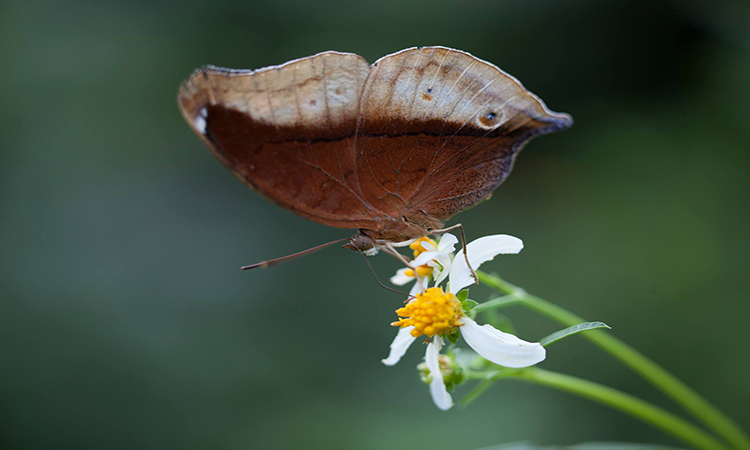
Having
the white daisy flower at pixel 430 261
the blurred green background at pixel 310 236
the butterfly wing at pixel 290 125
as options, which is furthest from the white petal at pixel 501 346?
the blurred green background at pixel 310 236

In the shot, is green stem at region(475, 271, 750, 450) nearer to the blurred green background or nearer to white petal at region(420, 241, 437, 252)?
white petal at region(420, 241, 437, 252)

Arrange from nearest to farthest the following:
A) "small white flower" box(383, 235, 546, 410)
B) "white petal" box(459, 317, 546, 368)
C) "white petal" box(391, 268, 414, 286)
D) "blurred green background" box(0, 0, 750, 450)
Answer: "white petal" box(459, 317, 546, 368), "small white flower" box(383, 235, 546, 410), "white petal" box(391, 268, 414, 286), "blurred green background" box(0, 0, 750, 450)

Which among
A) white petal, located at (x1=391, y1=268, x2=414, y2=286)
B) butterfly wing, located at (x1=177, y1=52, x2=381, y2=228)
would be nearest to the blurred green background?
white petal, located at (x1=391, y1=268, x2=414, y2=286)

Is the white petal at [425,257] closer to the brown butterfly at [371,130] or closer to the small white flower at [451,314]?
the small white flower at [451,314]

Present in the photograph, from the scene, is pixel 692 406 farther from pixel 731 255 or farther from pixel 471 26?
pixel 471 26

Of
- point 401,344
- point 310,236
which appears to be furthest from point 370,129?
point 310,236

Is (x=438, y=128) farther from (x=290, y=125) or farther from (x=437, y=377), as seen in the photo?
(x=437, y=377)
